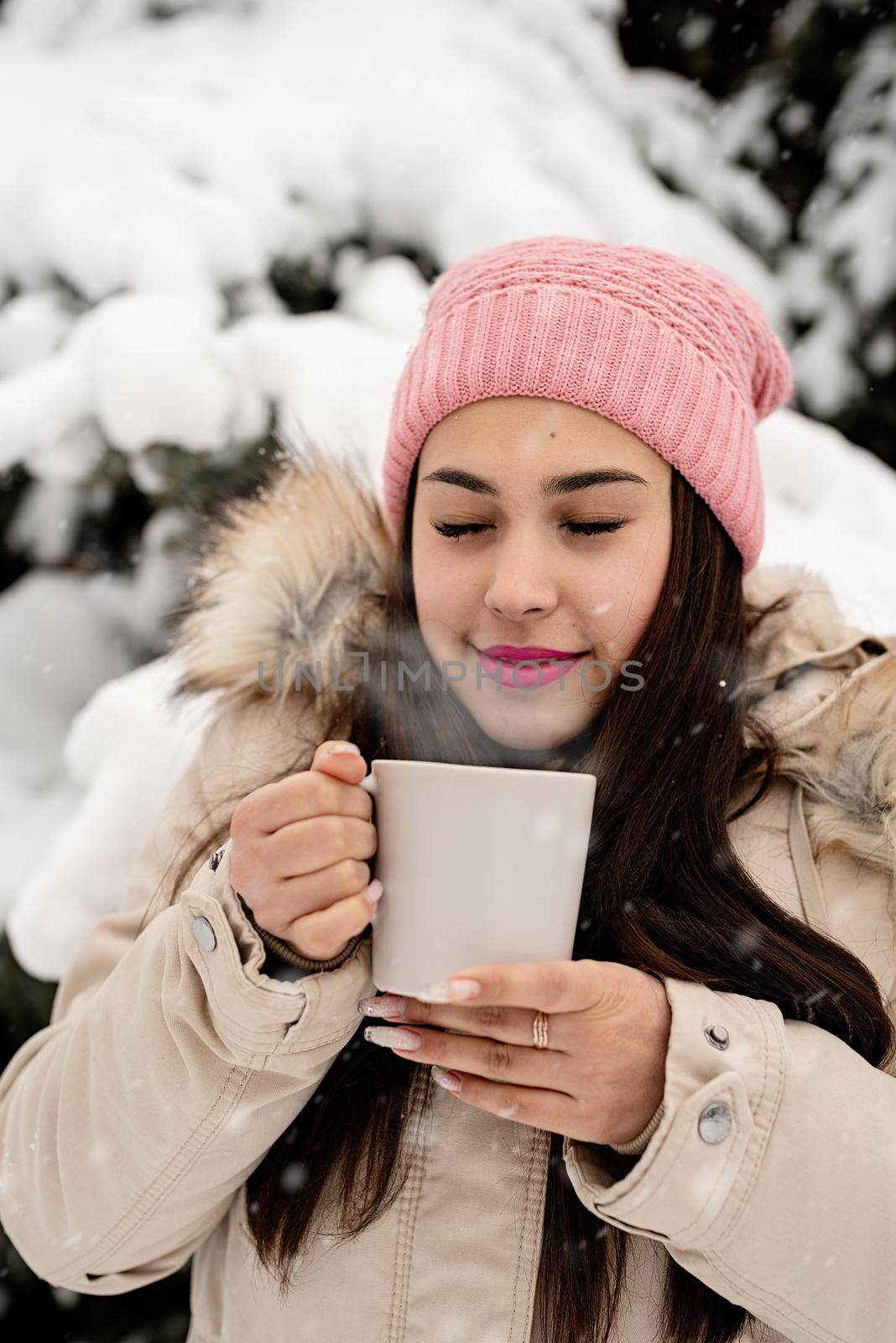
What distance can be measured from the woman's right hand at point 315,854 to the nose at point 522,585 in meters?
0.30

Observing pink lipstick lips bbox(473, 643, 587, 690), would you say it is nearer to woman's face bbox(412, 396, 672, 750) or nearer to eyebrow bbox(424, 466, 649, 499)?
woman's face bbox(412, 396, 672, 750)

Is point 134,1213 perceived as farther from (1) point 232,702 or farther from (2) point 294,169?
(2) point 294,169

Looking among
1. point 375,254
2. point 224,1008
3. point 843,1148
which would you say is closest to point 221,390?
point 375,254

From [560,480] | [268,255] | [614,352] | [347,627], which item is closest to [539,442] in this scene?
[560,480]

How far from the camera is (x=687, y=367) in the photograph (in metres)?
1.26

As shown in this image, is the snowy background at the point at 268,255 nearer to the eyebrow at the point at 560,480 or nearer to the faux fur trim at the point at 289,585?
the faux fur trim at the point at 289,585

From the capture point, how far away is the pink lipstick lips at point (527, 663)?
121 centimetres

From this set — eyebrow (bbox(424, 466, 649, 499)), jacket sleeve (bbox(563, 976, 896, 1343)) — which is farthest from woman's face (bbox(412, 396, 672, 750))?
jacket sleeve (bbox(563, 976, 896, 1343))

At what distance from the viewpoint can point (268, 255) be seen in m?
2.22

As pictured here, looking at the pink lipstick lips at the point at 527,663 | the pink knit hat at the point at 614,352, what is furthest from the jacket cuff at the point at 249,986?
the pink knit hat at the point at 614,352

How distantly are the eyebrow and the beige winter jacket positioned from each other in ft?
1.34

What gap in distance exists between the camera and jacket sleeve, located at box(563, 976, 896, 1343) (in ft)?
3.09

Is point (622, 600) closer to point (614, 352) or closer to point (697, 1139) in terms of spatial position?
point (614, 352)

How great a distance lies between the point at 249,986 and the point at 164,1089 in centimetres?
24
